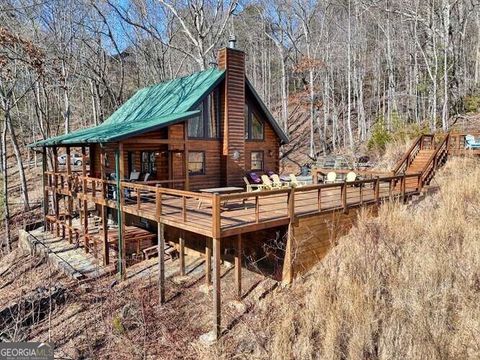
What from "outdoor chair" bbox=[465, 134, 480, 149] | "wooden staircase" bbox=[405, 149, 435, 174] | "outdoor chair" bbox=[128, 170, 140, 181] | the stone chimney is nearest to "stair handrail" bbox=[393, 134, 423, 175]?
"wooden staircase" bbox=[405, 149, 435, 174]

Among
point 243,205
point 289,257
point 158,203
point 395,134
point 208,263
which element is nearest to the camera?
point 289,257

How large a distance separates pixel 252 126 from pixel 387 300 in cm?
1040

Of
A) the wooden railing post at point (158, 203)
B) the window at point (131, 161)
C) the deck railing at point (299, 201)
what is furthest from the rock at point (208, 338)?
the window at point (131, 161)

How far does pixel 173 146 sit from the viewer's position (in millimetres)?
13031

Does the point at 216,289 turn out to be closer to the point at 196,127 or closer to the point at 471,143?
the point at 196,127

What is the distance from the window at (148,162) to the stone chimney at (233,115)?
8.85 ft

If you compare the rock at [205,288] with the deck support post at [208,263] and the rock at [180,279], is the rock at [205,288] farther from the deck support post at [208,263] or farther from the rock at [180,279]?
the rock at [180,279]

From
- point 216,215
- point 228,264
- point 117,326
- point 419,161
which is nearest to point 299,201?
point 228,264

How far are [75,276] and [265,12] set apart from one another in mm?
25116

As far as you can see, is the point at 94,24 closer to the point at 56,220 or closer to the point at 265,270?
the point at 56,220

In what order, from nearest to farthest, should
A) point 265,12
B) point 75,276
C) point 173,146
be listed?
point 75,276, point 173,146, point 265,12

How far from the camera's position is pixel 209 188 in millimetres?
14281

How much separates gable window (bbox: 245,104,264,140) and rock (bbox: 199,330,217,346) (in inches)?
355

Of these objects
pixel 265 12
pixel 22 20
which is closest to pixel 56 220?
pixel 22 20
